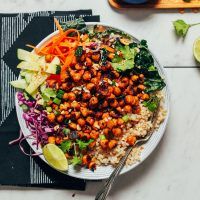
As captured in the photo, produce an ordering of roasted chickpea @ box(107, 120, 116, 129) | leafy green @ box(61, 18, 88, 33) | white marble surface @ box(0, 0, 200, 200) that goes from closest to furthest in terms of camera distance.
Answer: roasted chickpea @ box(107, 120, 116, 129), leafy green @ box(61, 18, 88, 33), white marble surface @ box(0, 0, 200, 200)

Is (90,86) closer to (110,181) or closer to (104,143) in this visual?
(104,143)

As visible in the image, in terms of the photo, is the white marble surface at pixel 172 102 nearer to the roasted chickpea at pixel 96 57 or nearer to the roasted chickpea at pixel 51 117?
the roasted chickpea at pixel 96 57

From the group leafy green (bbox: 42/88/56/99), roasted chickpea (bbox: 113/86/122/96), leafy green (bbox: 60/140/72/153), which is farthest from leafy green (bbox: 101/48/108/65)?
leafy green (bbox: 60/140/72/153)

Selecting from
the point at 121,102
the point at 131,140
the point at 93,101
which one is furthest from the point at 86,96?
the point at 131,140

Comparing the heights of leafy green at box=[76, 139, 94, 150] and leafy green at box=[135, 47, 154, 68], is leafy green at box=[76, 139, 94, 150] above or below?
below

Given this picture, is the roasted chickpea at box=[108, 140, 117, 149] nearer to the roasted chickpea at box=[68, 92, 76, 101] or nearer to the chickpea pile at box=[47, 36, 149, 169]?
the chickpea pile at box=[47, 36, 149, 169]

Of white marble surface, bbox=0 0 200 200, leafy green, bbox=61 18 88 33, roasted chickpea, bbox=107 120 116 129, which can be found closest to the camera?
roasted chickpea, bbox=107 120 116 129

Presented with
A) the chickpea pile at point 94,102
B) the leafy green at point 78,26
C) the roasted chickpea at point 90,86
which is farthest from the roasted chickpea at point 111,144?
the leafy green at point 78,26
